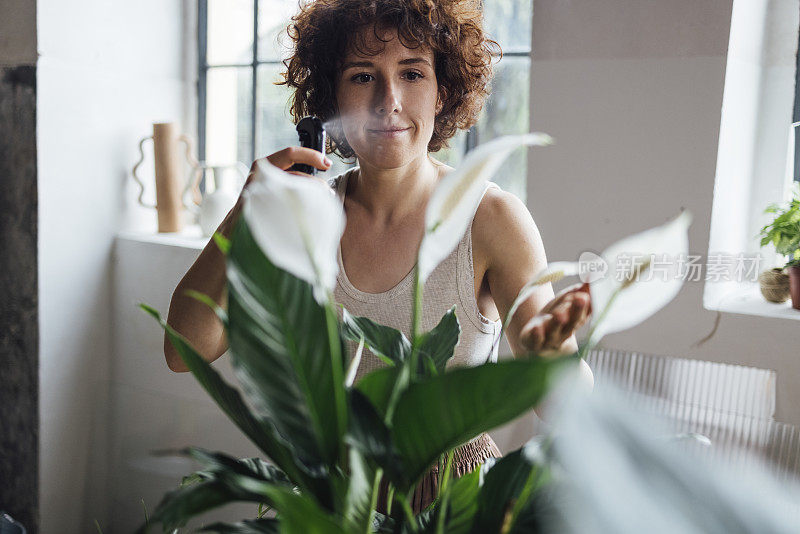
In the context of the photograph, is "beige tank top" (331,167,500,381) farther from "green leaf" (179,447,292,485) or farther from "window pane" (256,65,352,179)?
"window pane" (256,65,352,179)

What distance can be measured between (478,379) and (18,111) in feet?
6.28

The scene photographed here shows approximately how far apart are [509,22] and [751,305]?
948 mm

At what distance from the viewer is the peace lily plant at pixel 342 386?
12.9 inches

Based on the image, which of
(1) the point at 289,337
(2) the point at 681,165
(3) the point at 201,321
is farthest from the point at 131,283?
(1) the point at 289,337

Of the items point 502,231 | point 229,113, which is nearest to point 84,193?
point 229,113

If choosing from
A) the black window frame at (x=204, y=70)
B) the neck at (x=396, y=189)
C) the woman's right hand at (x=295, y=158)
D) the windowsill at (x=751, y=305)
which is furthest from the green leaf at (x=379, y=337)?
the black window frame at (x=204, y=70)

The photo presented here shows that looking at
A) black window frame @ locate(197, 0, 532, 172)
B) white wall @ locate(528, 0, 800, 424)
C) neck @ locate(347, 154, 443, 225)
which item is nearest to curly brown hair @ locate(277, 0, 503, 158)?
neck @ locate(347, 154, 443, 225)

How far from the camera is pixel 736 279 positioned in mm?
1696

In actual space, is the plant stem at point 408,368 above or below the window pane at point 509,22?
below

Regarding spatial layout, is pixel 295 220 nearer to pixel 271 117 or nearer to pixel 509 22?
pixel 509 22

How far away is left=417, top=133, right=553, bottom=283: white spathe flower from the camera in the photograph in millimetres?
335

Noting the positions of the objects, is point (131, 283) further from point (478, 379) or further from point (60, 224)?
point (478, 379)

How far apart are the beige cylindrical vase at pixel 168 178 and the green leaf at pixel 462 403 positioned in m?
1.92

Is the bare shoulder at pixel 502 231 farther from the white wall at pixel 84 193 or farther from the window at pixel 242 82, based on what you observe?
the white wall at pixel 84 193
